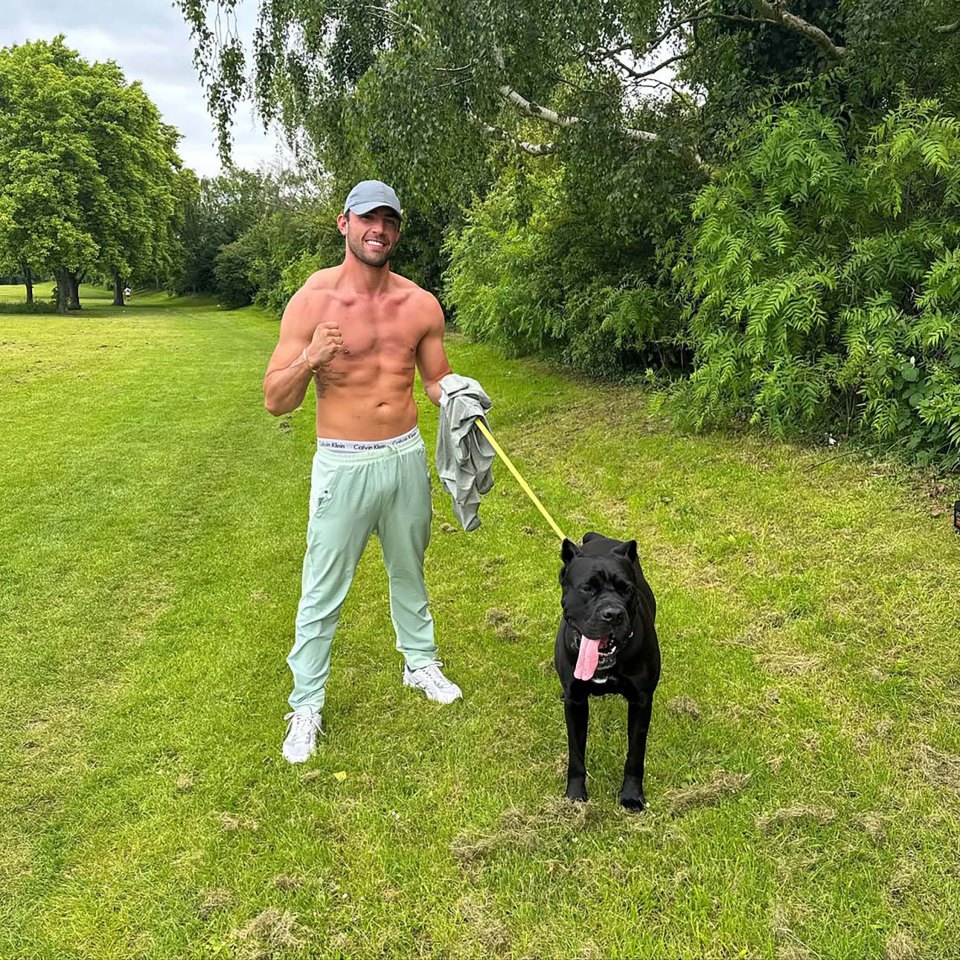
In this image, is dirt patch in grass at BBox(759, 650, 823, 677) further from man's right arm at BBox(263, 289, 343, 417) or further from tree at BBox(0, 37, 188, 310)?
tree at BBox(0, 37, 188, 310)

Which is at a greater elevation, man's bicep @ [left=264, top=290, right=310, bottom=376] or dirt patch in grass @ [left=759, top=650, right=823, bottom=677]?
man's bicep @ [left=264, top=290, right=310, bottom=376]

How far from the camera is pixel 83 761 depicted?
11.1ft

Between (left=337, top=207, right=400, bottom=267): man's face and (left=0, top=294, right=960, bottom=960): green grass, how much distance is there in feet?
7.08

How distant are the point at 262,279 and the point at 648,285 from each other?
33449 millimetres

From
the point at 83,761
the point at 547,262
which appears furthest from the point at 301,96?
the point at 83,761

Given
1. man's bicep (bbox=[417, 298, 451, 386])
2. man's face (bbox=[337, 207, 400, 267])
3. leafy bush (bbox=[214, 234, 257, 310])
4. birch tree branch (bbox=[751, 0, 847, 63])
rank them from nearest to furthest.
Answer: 1. man's face (bbox=[337, 207, 400, 267])
2. man's bicep (bbox=[417, 298, 451, 386])
3. birch tree branch (bbox=[751, 0, 847, 63])
4. leafy bush (bbox=[214, 234, 257, 310])

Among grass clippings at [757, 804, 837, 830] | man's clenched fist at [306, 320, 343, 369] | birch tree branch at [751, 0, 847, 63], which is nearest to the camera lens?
grass clippings at [757, 804, 837, 830]

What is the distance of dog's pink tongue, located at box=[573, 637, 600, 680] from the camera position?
2510mm

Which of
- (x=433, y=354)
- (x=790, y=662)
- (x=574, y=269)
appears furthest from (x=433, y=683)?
(x=574, y=269)

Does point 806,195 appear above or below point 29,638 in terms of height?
above

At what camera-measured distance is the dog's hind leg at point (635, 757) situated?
279 centimetres

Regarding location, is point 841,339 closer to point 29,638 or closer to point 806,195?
point 806,195

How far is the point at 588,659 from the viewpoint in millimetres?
2516

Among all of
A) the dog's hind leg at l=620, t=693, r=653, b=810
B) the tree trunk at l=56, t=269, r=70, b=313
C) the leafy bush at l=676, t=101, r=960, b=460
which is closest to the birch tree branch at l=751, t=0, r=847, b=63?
the leafy bush at l=676, t=101, r=960, b=460
